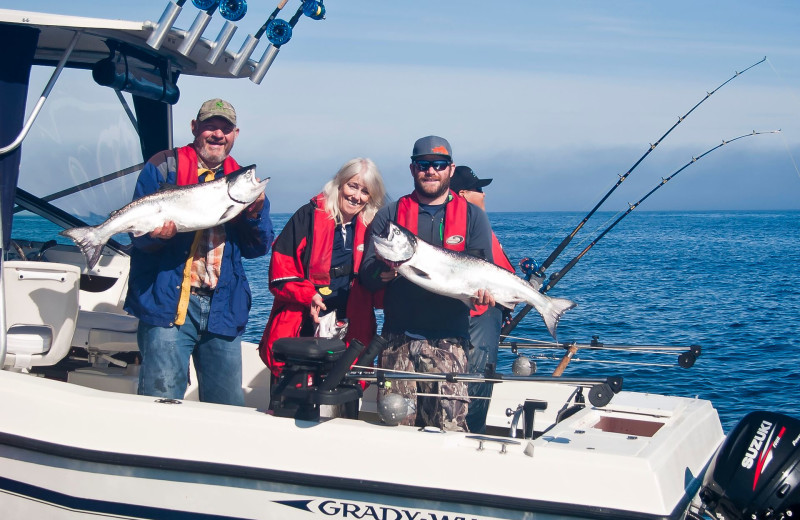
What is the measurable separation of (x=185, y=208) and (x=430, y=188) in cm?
118

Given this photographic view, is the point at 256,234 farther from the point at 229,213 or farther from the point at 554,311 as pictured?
the point at 554,311

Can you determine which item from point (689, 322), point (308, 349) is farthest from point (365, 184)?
point (689, 322)

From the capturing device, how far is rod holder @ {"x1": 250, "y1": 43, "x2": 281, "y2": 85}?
4.74 meters

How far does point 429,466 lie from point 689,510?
1.11 metres

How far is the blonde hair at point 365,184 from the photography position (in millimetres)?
4234

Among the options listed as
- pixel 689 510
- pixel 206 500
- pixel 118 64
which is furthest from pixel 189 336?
pixel 689 510

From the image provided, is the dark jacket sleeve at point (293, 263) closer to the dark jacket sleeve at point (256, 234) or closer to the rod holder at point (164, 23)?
the dark jacket sleeve at point (256, 234)

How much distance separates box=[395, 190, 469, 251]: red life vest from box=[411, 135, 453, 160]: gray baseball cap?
244 mm

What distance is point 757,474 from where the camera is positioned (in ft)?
10.6

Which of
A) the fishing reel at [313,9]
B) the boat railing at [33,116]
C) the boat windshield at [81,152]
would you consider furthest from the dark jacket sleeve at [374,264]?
the boat windshield at [81,152]

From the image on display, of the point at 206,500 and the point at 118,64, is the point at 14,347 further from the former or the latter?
the point at 118,64

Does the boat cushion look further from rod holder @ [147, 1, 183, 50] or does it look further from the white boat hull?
rod holder @ [147, 1, 183, 50]

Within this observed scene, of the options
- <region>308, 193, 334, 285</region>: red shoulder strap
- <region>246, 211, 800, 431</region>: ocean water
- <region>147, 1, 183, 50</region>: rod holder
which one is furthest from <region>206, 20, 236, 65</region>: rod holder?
<region>246, 211, 800, 431</region>: ocean water

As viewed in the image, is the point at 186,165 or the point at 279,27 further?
the point at 279,27
